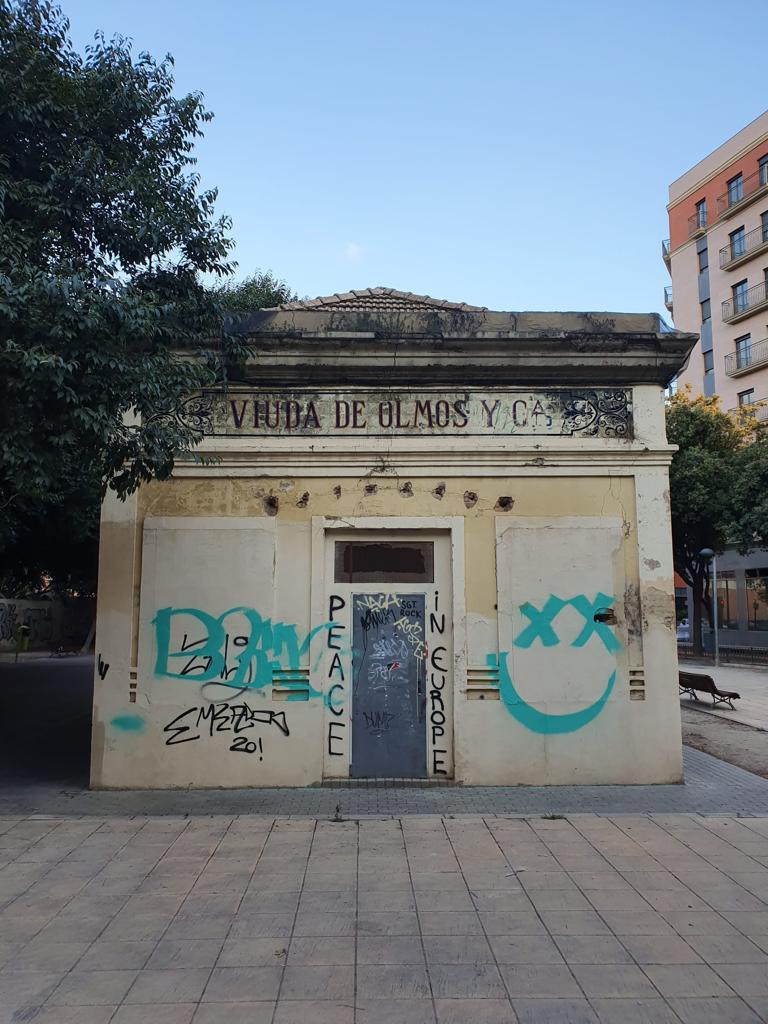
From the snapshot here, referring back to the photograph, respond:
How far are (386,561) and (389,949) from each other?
13.6 ft

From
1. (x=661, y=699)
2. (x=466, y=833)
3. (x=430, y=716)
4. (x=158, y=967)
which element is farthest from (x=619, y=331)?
(x=158, y=967)

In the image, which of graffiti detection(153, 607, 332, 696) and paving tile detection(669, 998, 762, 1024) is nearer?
paving tile detection(669, 998, 762, 1024)

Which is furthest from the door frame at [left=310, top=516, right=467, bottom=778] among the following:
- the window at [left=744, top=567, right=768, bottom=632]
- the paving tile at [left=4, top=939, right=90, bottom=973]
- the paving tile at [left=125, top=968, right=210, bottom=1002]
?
the window at [left=744, top=567, right=768, bottom=632]

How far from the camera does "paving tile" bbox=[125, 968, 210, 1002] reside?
3488mm

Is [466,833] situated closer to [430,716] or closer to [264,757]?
[430,716]

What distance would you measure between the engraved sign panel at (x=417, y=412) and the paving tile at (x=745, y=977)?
505 cm

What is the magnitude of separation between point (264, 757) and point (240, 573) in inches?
71.7

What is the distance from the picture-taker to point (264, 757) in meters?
7.21

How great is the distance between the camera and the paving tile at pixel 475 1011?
330cm

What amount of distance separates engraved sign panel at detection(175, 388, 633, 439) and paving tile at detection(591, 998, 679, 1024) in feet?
17.2

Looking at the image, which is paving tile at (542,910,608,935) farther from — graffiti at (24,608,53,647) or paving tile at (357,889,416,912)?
graffiti at (24,608,53,647)

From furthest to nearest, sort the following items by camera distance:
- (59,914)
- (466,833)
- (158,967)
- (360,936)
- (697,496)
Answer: (697,496)
(466,833)
(59,914)
(360,936)
(158,967)

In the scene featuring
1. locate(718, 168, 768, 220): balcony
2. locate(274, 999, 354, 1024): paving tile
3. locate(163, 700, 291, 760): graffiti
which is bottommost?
locate(274, 999, 354, 1024): paving tile

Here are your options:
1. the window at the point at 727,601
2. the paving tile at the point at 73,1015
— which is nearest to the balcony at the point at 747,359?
the window at the point at 727,601
